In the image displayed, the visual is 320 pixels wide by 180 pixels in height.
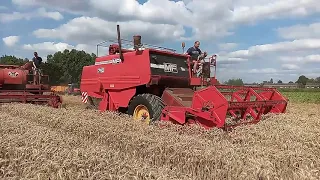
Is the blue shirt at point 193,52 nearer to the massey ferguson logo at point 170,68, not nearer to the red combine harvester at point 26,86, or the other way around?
the massey ferguson logo at point 170,68

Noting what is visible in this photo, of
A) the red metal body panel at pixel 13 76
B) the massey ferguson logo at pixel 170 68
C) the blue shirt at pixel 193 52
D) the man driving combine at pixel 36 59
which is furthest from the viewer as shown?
the man driving combine at pixel 36 59

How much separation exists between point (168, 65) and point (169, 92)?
3.80 feet

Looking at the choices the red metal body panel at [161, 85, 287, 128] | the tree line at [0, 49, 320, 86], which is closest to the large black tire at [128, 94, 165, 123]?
the red metal body panel at [161, 85, 287, 128]

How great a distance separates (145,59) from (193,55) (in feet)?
6.80

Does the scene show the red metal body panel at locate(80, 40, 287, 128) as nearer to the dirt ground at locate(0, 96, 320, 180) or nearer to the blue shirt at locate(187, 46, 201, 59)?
the blue shirt at locate(187, 46, 201, 59)

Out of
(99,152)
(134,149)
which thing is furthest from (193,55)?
(99,152)

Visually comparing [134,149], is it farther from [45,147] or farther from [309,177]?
[309,177]

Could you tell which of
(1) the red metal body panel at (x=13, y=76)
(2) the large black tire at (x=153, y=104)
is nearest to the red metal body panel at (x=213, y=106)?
(2) the large black tire at (x=153, y=104)

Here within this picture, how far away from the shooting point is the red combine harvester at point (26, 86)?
1279 cm

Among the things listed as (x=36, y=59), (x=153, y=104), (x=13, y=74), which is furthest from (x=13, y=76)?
(x=153, y=104)

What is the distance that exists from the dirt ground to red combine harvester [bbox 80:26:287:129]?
2.01 ft

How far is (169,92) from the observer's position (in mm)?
8305

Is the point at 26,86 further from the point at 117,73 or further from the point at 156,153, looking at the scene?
the point at 156,153

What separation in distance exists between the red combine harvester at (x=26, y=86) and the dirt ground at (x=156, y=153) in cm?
635
